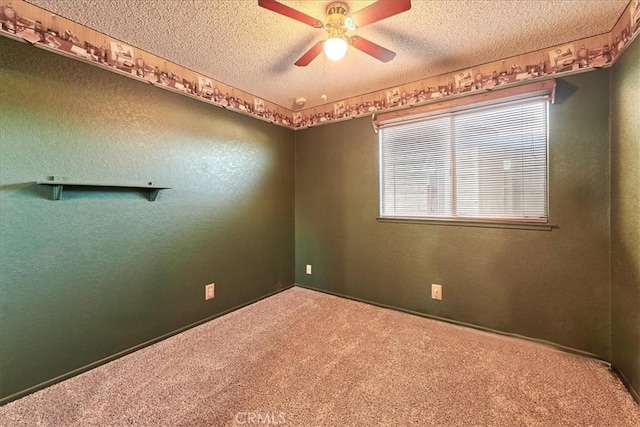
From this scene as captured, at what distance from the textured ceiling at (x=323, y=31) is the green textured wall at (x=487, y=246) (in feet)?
1.60

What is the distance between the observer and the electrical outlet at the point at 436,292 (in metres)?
2.54

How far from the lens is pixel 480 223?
2342 millimetres

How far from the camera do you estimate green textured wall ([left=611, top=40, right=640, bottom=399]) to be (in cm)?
155

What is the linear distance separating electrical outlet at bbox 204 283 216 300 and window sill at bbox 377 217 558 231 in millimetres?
1814

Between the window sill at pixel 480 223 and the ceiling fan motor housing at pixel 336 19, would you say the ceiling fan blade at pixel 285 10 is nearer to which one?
the ceiling fan motor housing at pixel 336 19

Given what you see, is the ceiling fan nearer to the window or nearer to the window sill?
the window

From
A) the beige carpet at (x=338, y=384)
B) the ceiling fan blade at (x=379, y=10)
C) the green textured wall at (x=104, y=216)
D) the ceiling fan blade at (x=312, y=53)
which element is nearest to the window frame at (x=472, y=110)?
the beige carpet at (x=338, y=384)

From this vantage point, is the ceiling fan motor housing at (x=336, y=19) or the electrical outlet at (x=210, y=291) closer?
the ceiling fan motor housing at (x=336, y=19)

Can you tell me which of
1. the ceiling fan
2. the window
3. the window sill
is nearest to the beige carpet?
the window sill

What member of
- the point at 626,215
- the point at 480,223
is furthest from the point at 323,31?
the point at 626,215

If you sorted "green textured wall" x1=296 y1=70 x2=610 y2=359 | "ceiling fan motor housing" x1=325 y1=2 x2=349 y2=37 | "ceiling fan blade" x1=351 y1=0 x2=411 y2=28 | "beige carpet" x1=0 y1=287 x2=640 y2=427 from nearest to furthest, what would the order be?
"ceiling fan blade" x1=351 y1=0 x2=411 y2=28, "beige carpet" x1=0 y1=287 x2=640 y2=427, "ceiling fan motor housing" x1=325 y1=2 x2=349 y2=37, "green textured wall" x1=296 y1=70 x2=610 y2=359

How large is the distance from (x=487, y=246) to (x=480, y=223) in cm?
20

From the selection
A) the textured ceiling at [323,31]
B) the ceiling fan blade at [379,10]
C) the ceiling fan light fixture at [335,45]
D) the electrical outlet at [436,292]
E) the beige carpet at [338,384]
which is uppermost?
the textured ceiling at [323,31]

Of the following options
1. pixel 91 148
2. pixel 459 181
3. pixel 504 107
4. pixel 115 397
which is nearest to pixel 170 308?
pixel 115 397
